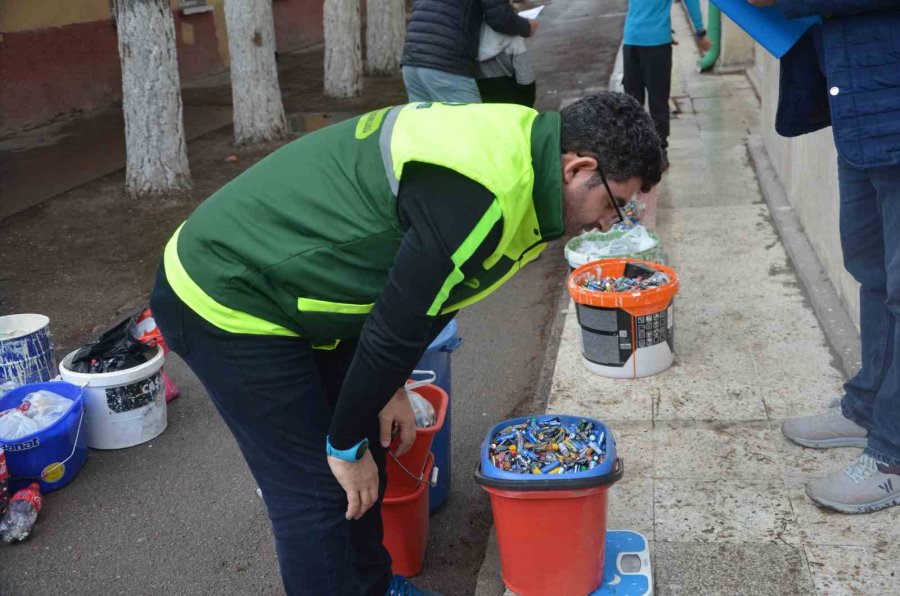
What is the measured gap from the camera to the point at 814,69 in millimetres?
2875

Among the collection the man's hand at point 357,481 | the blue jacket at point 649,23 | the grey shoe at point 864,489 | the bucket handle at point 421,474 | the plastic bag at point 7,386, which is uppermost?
the blue jacket at point 649,23

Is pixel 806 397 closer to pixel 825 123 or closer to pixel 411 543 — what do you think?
pixel 825 123

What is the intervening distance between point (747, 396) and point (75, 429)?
2.74 meters

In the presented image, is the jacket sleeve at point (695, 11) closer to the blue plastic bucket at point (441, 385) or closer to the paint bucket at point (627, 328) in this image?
the paint bucket at point (627, 328)

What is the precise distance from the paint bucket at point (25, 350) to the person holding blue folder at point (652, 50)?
4226 millimetres

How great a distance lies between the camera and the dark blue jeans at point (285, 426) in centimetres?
219

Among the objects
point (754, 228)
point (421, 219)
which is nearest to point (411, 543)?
point (421, 219)

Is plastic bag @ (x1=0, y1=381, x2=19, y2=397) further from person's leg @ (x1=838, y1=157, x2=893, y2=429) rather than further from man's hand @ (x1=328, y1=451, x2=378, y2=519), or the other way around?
person's leg @ (x1=838, y1=157, x2=893, y2=429)

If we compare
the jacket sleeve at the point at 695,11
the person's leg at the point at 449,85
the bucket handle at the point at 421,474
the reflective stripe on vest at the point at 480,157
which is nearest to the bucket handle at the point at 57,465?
the bucket handle at the point at 421,474

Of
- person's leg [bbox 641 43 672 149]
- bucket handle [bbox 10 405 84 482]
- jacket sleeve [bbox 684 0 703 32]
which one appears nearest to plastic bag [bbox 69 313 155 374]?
bucket handle [bbox 10 405 84 482]

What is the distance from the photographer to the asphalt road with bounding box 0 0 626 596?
3137 mm

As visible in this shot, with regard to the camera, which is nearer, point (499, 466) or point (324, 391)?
point (324, 391)

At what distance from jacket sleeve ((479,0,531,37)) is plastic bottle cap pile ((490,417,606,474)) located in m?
3.05

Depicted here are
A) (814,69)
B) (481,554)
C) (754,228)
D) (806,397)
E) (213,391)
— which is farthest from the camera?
(754,228)
